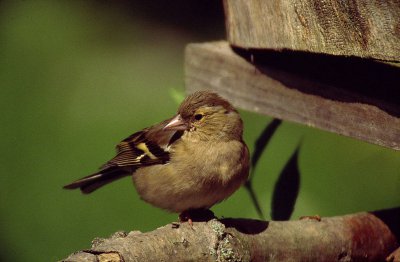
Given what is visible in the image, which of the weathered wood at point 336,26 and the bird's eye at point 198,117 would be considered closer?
the weathered wood at point 336,26

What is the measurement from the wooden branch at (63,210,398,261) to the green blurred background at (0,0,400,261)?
383 mm

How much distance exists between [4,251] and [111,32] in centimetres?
287

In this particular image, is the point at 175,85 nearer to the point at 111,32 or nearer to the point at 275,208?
the point at 111,32

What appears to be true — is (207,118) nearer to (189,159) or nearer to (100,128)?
(189,159)

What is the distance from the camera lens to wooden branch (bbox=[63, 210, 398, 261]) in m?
2.29

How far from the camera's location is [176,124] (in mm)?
3250

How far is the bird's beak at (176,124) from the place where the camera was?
3.23 metres

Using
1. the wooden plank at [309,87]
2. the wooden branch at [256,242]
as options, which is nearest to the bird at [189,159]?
the wooden plank at [309,87]

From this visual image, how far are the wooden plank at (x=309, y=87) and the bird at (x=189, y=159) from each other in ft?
0.39

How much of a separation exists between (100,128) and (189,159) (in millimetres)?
2183

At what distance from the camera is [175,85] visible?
583cm

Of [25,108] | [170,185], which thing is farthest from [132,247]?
[25,108]

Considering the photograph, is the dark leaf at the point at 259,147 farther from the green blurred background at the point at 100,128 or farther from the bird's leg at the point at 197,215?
the bird's leg at the point at 197,215

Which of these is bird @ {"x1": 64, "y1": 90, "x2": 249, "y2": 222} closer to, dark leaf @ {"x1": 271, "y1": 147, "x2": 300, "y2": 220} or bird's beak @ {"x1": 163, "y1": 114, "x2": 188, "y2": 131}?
bird's beak @ {"x1": 163, "y1": 114, "x2": 188, "y2": 131}
